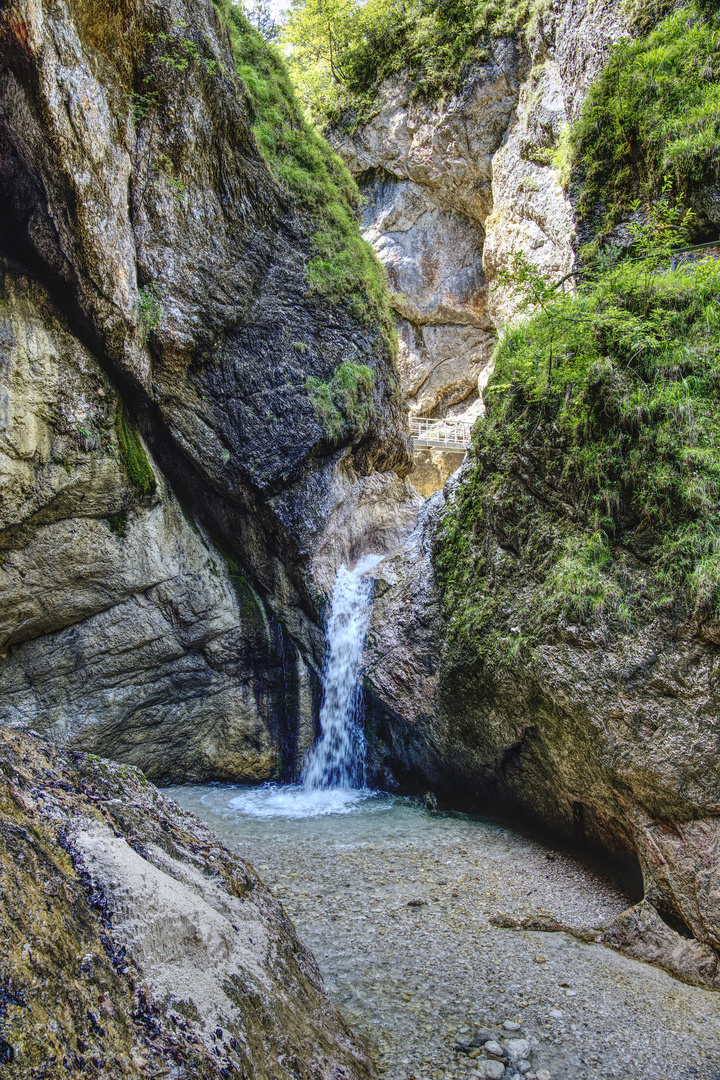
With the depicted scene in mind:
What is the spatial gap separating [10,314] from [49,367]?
0.70 metres

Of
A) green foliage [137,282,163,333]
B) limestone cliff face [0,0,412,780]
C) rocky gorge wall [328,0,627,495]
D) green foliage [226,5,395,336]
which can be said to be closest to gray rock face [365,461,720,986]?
limestone cliff face [0,0,412,780]

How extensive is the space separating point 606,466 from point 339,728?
584 centimetres

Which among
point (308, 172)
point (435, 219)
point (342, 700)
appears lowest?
point (342, 700)

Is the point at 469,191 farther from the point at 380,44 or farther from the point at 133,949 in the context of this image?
the point at 133,949

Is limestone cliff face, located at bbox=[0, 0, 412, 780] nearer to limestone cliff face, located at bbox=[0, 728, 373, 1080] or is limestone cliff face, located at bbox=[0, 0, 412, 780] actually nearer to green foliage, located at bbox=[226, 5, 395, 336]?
green foliage, located at bbox=[226, 5, 395, 336]

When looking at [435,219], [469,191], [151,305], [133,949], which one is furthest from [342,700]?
[435,219]

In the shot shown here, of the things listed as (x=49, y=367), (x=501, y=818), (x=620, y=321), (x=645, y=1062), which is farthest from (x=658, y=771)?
(x=49, y=367)

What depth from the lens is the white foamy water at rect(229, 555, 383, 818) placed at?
8859 millimetres

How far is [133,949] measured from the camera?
1.93m

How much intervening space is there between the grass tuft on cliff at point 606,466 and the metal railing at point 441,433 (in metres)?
12.3

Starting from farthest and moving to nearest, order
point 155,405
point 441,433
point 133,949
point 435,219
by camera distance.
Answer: point 441,433 < point 435,219 < point 155,405 < point 133,949

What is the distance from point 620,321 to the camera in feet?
19.2

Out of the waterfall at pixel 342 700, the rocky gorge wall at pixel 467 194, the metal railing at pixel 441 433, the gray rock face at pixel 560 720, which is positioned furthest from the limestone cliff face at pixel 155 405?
the metal railing at pixel 441 433

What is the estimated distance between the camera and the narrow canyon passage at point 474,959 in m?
3.27
